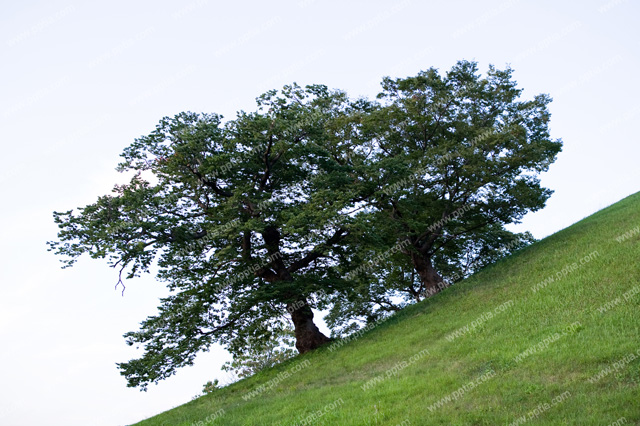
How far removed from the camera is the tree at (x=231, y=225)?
2183cm

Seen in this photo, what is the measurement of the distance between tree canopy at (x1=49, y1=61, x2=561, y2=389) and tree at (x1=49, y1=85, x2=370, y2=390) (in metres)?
0.07

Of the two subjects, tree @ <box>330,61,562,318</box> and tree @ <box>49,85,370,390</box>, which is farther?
tree @ <box>330,61,562,318</box>

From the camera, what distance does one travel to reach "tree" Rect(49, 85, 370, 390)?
21.8 m

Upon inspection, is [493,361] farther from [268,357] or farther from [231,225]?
[268,357]

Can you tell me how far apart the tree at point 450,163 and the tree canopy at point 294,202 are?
0.10m

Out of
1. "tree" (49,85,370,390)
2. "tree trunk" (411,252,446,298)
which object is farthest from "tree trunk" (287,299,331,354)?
"tree trunk" (411,252,446,298)

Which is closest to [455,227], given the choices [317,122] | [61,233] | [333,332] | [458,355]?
[333,332]

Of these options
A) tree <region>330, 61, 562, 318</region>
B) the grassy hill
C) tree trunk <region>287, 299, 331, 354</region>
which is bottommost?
the grassy hill

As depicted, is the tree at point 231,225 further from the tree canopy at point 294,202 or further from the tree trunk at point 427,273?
the tree trunk at point 427,273

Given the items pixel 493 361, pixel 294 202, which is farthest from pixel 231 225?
pixel 493 361

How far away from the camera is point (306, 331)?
2486 cm

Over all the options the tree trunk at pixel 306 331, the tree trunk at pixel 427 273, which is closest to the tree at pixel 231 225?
the tree trunk at pixel 306 331

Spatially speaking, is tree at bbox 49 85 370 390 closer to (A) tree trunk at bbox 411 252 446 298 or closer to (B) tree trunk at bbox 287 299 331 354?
(B) tree trunk at bbox 287 299 331 354

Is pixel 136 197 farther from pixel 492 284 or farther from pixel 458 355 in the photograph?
pixel 492 284
